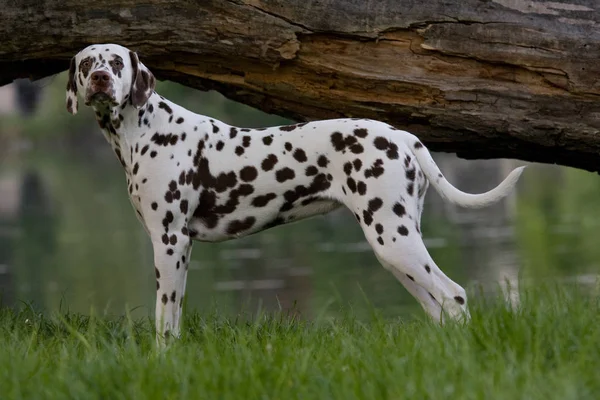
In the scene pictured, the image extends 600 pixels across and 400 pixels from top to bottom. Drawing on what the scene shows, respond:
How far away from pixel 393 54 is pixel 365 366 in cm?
302

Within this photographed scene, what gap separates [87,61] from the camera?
609 cm

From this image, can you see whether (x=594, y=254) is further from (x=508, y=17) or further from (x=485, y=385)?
(x=485, y=385)

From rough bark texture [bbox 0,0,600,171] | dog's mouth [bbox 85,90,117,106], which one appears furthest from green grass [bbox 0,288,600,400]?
rough bark texture [bbox 0,0,600,171]

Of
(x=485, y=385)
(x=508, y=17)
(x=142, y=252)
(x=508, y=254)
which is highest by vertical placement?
(x=508, y=17)

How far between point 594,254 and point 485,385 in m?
10.7

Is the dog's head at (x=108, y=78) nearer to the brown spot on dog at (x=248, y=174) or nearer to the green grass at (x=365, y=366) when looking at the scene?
the brown spot on dog at (x=248, y=174)

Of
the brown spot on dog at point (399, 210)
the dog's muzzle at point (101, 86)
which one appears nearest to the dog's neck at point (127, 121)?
the dog's muzzle at point (101, 86)

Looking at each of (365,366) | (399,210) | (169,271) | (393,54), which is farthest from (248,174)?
(365,366)

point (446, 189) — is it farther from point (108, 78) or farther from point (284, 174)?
point (108, 78)

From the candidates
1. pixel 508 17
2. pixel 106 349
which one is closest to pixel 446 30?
pixel 508 17

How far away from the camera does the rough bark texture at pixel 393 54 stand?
6668 millimetres

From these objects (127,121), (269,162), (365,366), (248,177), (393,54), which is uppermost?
(393,54)

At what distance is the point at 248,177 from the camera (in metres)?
6.20

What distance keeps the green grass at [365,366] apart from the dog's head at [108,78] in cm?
157
